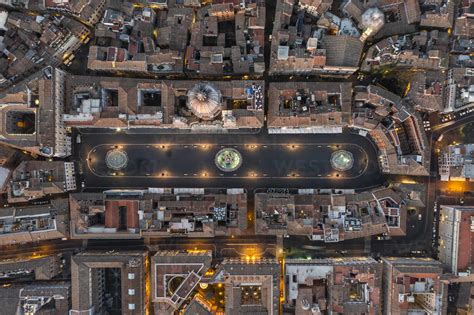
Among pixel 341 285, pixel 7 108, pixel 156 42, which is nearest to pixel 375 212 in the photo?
pixel 341 285

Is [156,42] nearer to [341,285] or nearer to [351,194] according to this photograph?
[351,194]

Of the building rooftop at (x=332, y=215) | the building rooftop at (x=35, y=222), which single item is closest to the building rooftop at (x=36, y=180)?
the building rooftop at (x=35, y=222)

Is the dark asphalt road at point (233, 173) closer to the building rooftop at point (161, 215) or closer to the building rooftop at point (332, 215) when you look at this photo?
the building rooftop at point (332, 215)

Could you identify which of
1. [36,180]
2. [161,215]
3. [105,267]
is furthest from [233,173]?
[36,180]

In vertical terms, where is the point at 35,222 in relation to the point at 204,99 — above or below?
below

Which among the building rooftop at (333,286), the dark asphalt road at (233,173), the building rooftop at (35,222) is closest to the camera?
the building rooftop at (333,286)

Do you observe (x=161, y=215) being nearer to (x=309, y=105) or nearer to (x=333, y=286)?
(x=309, y=105)
